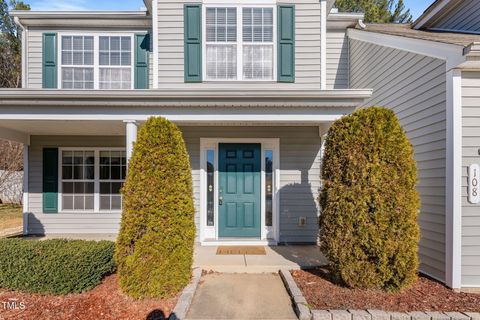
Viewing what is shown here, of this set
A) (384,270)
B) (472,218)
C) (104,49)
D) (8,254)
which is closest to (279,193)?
(384,270)

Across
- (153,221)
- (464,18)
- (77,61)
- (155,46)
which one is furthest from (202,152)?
(464,18)

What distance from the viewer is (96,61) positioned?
6828 millimetres

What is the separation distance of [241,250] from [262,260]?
0.73 m

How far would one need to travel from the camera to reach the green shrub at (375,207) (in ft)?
11.9

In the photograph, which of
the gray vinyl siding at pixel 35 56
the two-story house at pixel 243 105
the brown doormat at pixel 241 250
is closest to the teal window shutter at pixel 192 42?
the two-story house at pixel 243 105

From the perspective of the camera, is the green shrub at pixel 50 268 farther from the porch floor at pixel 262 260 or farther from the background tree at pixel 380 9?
the background tree at pixel 380 9

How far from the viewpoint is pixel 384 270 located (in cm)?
363

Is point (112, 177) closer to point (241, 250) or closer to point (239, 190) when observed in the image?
point (239, 190)

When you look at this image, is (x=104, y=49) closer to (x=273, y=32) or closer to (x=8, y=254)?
(x=273, y=32)

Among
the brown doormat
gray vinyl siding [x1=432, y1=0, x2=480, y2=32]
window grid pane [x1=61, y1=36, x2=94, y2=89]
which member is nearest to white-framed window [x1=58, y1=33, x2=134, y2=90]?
window grid pane [x1=61, y1=36, x2=94, y2=89]

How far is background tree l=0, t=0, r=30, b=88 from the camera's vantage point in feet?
48.2

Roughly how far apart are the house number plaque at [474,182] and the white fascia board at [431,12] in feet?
14.7

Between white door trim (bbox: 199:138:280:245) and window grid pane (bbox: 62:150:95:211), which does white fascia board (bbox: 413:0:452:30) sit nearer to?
white door trim (bbox: 199:138:280:245)

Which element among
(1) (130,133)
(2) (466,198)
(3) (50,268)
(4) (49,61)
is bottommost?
(3) (50,268)
